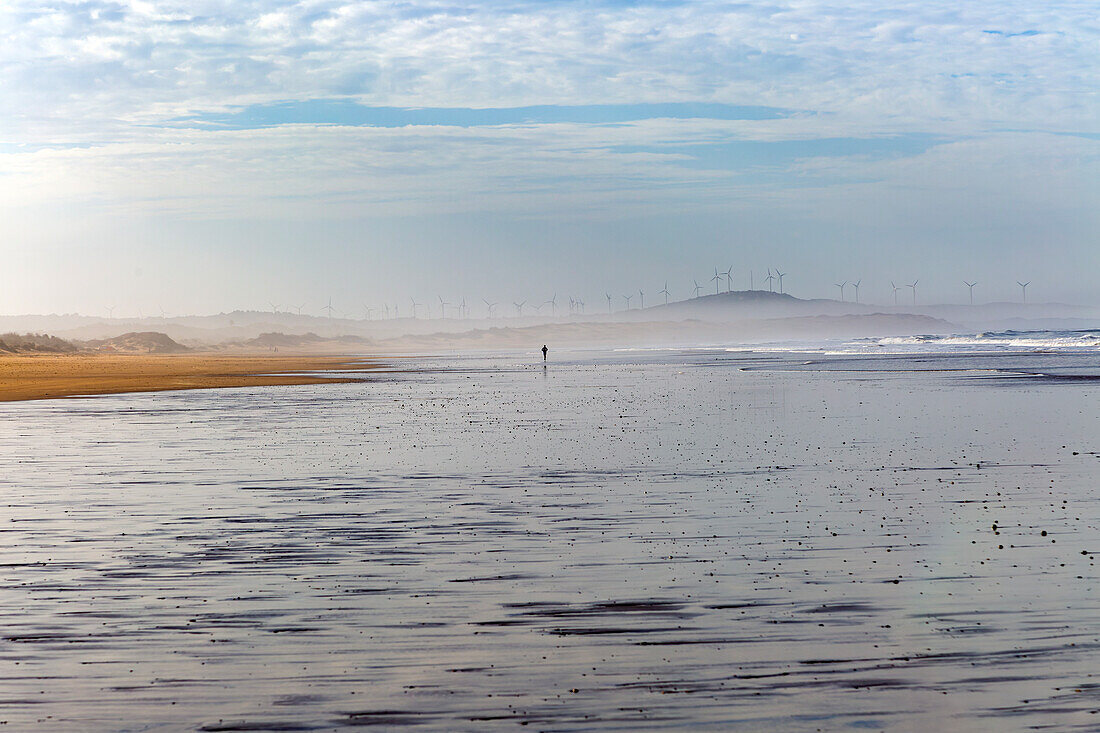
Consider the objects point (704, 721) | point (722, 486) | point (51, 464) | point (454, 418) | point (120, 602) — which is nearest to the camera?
point (704, 721)

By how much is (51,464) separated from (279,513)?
8.30 m

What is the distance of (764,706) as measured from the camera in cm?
694

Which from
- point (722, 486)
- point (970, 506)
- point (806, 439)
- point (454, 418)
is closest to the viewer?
point (970, 506)

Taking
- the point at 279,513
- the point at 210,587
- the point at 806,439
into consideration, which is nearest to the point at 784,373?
the point at 806,439

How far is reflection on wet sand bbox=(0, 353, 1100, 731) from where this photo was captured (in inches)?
281

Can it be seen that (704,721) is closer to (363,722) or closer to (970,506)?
(363,722)

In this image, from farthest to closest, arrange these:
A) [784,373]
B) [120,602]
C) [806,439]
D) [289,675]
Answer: [784,373]
[806,439]
[120,602]
[289,675]

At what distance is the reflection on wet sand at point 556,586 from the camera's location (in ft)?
23.4

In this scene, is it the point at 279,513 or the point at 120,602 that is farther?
the point at 279,513

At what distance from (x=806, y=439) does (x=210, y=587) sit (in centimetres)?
1628

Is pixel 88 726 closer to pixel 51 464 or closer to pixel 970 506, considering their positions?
pixel 970 506

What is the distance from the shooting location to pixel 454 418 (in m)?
31.1

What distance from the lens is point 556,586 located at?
403 inches

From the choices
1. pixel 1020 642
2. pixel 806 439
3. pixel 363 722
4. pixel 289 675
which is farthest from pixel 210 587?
pixel 806 439
